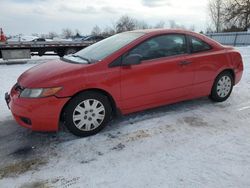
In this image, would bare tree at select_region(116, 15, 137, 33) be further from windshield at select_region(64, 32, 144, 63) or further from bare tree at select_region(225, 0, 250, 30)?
windshield at select_region(64, 32, 144, 63)

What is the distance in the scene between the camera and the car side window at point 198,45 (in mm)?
4926

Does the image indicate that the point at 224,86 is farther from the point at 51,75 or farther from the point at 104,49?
the point at 51,75

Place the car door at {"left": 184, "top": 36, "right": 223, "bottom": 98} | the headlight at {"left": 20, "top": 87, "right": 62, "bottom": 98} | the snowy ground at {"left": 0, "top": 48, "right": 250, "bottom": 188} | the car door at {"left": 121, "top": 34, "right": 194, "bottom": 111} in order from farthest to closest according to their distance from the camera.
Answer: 1. the car door at {"left": 184, "top": 36, "right": 223, "bottom": 98}
2. the car door at {"left": 121, "top": 34, "right": 194, "bottom": 111}
3. the headlight at {"left": 20, "top": 87, "right": 62, "bottom": 98}
4. the snowy ground at {"left": 0, "top": 48, "right": 250, "bottom": 188}

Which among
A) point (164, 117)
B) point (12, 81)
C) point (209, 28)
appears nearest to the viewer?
point (164, 117)

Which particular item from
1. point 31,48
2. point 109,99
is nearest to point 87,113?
point 109,99

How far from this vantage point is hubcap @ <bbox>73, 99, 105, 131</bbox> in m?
3.92

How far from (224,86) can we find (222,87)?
56 mm

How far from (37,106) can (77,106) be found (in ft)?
1.76

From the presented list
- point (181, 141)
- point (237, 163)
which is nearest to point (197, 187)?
point (237, 163)

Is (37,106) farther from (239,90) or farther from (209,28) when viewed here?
(209,28)

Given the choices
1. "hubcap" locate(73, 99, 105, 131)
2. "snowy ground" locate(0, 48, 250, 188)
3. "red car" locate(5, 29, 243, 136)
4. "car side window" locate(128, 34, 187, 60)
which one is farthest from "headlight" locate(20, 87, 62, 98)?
"car side window" locate(128, 34, 187, 60)

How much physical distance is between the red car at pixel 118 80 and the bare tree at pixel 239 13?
119 ft

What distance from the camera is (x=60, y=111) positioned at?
381 cm

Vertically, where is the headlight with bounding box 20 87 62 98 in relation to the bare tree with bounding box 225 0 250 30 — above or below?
below
